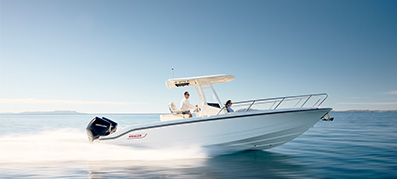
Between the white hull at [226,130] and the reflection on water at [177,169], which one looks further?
the white hull at [226,130]

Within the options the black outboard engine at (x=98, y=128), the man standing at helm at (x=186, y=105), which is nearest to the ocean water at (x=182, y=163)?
the black outboard engine at (x=98, y=128)

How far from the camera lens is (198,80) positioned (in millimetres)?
7348

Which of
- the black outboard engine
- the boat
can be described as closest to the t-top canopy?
the boat

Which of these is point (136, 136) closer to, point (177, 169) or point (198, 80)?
point (177, 169)

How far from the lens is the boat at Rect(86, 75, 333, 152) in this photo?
6547 millimetres

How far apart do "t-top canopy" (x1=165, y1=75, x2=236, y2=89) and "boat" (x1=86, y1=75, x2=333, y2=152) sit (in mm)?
26

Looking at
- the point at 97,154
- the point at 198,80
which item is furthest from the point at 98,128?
the point at 198,80

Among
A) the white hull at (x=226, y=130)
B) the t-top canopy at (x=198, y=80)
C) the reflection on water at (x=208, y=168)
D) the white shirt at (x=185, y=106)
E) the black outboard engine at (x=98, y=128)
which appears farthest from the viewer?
the black outboard engine at (x=98, y=128)

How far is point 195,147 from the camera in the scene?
684cm

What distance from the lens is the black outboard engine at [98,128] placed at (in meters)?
7.45

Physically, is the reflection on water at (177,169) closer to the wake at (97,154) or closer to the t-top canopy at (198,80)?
the wake at (97,154)

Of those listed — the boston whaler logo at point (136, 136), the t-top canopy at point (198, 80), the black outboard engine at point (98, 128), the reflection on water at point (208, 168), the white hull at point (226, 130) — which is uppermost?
the t-top canopy at point (198, 80)

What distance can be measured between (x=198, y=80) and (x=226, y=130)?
1590mm

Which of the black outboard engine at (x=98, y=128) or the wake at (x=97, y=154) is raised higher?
the black outboard engine at (x=98, y=128)
